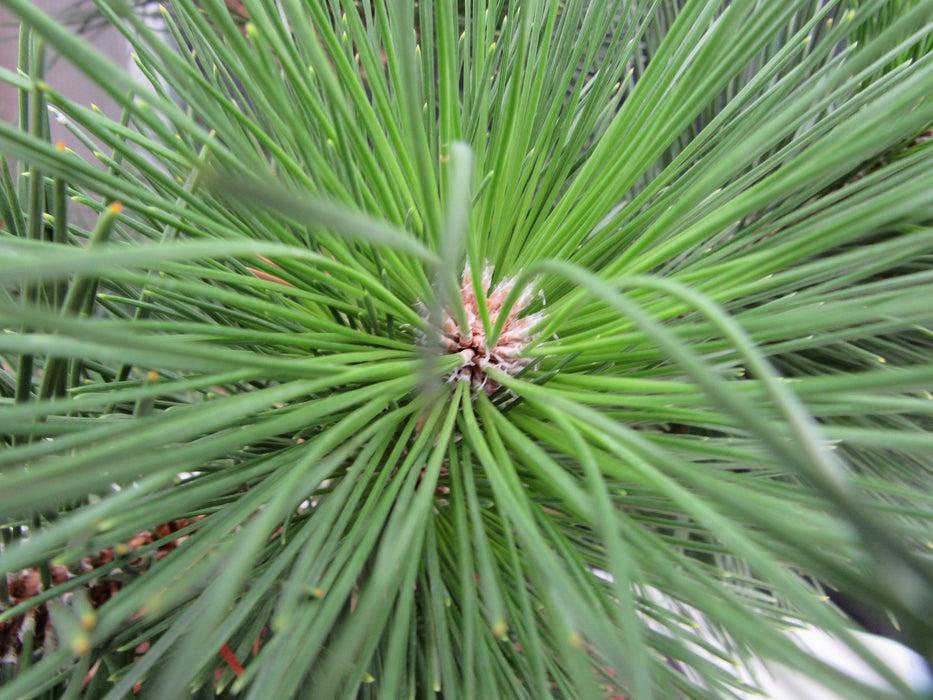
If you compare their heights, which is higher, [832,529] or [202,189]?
[202,189]

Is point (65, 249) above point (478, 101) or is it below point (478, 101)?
below

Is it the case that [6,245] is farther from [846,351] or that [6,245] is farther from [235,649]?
[846,351]

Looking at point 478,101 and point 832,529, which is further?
point 478,101

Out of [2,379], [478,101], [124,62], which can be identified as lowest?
[2,379]

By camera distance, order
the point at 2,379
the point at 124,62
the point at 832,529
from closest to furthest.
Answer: the point at 832,529 < the point at 2,379 < the point at 124,62

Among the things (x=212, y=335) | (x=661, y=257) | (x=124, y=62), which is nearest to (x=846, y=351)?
(x=661, y=257)

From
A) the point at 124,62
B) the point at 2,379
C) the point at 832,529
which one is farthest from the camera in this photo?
the point at 124,62

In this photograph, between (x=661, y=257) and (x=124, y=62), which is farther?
(x=124, y=62)

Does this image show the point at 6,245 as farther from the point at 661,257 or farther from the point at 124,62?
the point at 124,62

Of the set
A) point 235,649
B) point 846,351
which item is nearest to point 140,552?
point 235,649
